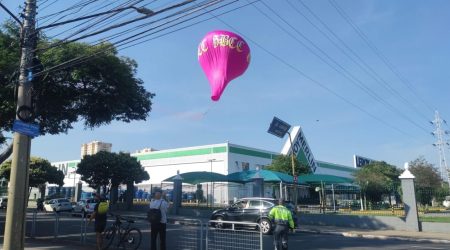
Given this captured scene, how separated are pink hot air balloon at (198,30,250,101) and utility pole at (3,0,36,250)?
4795mm

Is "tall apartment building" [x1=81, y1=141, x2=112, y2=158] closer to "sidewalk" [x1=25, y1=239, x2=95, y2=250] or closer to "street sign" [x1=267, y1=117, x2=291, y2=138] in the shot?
"street sign" [x1=267, y1=117, x2=291, y2=138]

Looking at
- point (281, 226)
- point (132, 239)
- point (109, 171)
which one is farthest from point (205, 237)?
point (109, 171)

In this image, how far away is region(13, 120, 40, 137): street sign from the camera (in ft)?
36.9

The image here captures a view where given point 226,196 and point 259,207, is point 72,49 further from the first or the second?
point 226,196

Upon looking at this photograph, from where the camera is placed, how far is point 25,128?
447 inches

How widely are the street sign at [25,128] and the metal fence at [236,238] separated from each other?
5.07 metres

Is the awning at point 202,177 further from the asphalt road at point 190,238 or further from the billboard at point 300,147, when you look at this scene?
the billboard at point 300,147

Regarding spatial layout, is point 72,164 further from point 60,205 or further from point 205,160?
point 60,205

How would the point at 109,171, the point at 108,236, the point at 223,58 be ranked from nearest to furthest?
1. the point at 223,58
2. the point at 108,236
3. the point at 109,171

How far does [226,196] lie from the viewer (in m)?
36.2

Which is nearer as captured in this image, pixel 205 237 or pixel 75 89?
pixel 205 237

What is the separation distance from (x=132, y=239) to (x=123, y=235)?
11.5 inches

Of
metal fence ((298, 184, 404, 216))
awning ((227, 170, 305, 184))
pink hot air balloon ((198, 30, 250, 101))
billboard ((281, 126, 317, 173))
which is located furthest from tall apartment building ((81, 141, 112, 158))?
pink hot air balloon ((198, 30, 250, 101))

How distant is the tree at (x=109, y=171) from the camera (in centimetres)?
4362
